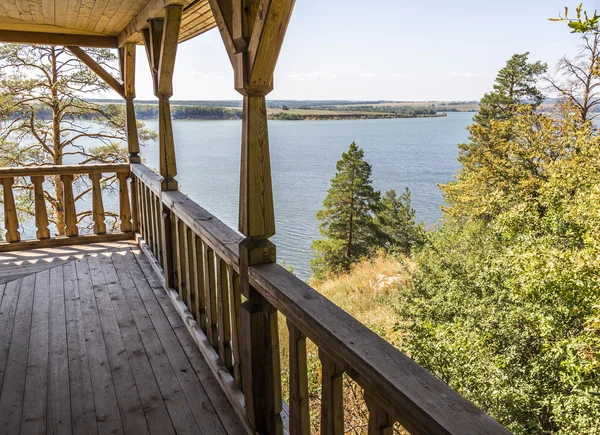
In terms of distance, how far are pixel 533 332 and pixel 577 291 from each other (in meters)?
1.12

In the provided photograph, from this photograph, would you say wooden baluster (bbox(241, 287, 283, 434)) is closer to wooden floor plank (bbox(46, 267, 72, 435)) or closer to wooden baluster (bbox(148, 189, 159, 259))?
wooden floor plank (bbox(46, 267, 72, 435))

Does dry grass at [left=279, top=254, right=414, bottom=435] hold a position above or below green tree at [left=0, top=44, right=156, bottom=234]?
below

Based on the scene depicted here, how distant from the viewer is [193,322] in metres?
2.57

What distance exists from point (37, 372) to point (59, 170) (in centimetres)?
259

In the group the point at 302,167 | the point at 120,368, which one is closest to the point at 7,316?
the point at 120,368

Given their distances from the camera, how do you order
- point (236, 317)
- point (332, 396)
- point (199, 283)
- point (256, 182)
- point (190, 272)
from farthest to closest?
point (190, 272) → point (199, 283) → point (236, 317) → point (256, 182) → point (332, 396)

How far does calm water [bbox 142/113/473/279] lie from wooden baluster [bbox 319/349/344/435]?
559 inches

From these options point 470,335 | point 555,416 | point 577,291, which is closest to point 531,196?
point 577,291

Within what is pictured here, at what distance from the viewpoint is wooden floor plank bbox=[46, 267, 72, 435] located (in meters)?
1.89

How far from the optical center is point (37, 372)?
2.26m

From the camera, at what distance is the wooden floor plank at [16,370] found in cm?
189

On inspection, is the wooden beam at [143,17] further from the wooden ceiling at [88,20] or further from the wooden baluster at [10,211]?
the wooden baluster at [10,211]

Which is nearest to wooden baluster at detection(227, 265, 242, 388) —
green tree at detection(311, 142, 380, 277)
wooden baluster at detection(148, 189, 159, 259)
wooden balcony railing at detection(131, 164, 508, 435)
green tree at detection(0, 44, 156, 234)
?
wooden balcony railing at detection(131, 164, 508, 435)

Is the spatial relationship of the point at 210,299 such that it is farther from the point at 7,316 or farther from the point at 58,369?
the point at 7,316
